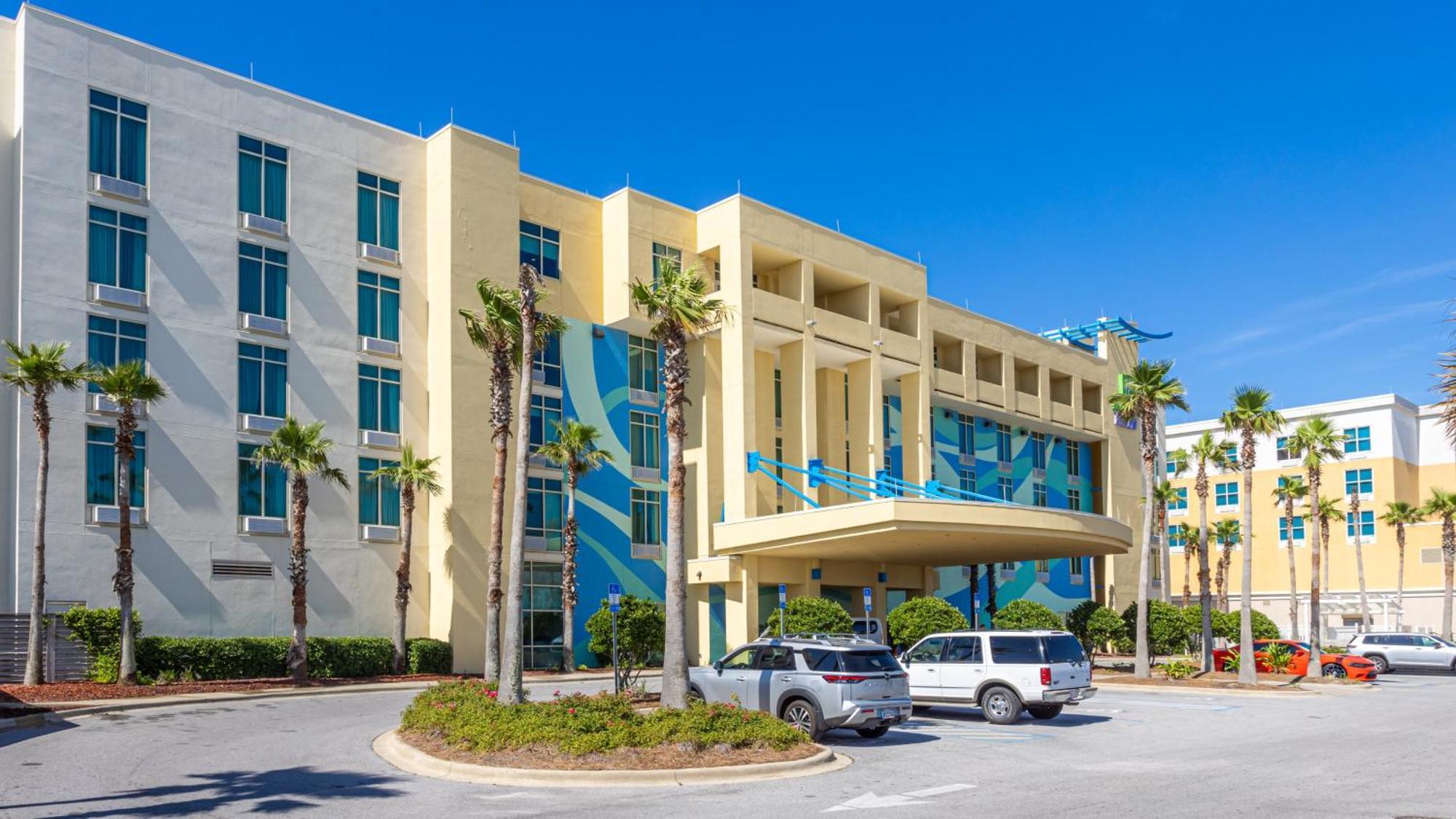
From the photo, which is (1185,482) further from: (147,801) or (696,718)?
(147,801)

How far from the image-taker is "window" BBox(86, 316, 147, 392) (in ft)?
113

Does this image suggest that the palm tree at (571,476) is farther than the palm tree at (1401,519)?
No

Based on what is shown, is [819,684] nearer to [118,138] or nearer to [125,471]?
[125,471]

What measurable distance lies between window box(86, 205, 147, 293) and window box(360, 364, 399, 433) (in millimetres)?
7525

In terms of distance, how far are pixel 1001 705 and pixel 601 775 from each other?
11570mm

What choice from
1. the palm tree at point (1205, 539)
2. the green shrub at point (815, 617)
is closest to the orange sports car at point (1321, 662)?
the palm tree at point (1205, 539)

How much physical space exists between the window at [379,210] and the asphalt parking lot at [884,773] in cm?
1941

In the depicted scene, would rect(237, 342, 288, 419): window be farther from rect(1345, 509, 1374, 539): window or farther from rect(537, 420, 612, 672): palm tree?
rect(1345, 509, 1374, 539): window

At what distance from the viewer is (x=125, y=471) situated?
31.8 metres

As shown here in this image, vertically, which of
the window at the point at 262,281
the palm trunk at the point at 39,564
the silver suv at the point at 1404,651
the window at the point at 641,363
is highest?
the window at the point at 262,281

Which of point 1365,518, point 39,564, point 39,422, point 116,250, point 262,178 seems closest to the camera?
point 39,422

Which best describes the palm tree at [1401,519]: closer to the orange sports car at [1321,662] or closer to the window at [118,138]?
the orange sports car at [1321,662]

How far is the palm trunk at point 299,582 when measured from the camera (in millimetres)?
35000

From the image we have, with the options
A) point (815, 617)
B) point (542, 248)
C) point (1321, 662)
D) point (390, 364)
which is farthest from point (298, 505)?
point (1321, 662)
